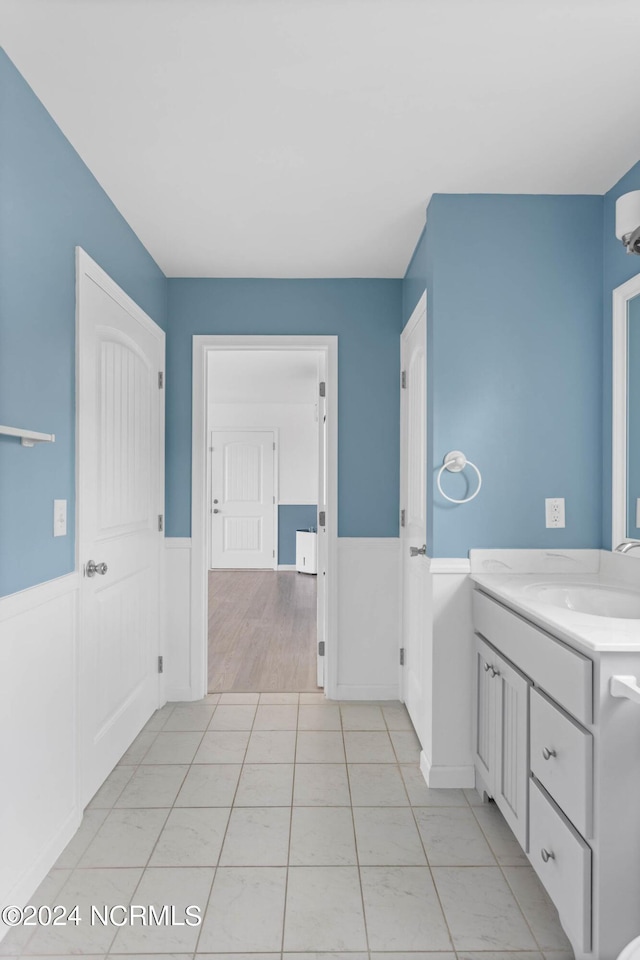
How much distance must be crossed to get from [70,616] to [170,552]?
50.1 inches

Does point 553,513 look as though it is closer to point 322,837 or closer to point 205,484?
point 322,837

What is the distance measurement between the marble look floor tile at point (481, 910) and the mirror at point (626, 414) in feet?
4.13

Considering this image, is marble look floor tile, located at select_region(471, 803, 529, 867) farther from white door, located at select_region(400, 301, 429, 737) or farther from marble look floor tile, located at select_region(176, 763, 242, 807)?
marble look floor tile, located at select_region(176, 763, 242, 807)

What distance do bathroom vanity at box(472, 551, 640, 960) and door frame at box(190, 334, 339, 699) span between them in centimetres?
139

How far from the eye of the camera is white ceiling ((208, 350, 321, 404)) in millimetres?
5242

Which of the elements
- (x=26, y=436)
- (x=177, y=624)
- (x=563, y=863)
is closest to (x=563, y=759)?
(x=563, y=863)

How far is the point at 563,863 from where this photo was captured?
59.3 inches

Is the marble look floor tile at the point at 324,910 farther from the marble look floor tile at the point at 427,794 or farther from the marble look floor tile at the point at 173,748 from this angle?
the marble look floor tile at the point at 173,748

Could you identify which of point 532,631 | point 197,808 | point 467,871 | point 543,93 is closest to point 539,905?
point 467,871

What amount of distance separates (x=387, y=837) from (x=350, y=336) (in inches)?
96.7

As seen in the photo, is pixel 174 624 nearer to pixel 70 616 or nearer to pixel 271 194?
pixel 70 616

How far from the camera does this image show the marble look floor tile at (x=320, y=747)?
2615mm

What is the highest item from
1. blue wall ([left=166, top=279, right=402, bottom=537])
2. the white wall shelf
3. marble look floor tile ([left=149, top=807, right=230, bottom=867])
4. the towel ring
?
blue wall ([left=166, top=279, right=402, bottom=537])

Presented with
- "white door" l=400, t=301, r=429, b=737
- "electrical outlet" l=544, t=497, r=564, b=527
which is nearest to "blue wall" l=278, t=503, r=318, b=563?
"white door" l=400, t=301, r=429, b=737
